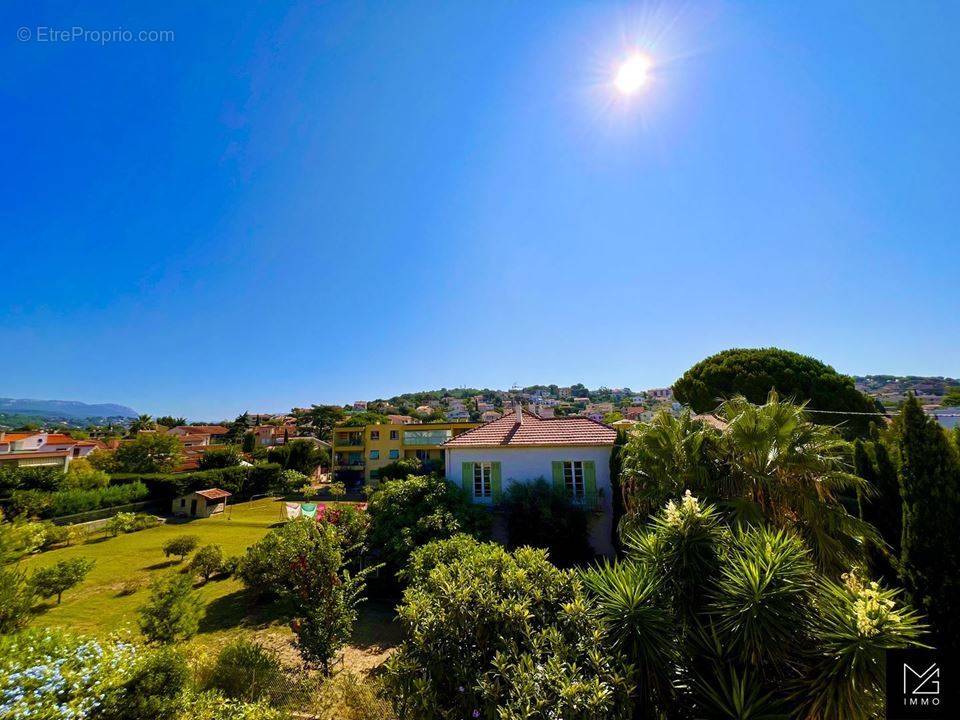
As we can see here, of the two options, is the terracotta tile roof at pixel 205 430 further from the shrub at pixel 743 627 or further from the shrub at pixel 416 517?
the shrub at pixel 743 627

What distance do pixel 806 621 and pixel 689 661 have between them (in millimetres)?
1642

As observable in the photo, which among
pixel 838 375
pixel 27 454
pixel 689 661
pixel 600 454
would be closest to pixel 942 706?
pixel 689 661

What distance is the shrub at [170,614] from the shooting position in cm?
836

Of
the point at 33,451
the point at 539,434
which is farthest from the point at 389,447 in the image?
the point at 539,434

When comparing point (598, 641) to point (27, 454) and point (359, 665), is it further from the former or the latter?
point (27, 454)

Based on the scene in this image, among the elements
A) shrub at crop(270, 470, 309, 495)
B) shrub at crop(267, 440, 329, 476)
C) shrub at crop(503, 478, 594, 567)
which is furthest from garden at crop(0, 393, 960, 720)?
shrub at crop(267, 440, 329, 476)

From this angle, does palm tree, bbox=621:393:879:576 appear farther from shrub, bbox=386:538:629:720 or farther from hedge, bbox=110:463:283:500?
hedge, bbox=110:463:283:500

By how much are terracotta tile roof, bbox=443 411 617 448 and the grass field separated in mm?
7477

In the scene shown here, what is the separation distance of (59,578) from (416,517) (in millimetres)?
13917

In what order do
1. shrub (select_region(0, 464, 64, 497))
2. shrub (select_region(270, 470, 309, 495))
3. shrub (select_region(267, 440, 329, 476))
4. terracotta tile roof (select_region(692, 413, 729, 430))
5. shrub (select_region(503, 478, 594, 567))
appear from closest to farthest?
terracotta tile roof (select_region(692, 413, 729, 430))
shrub (select_region(503, 478, 594, 567))
shrub (select_region(0, 464, 64, 497))
shrub (select_region(270, 470, 309, 495))
shrub (select_region(267, 440, 329, 476))

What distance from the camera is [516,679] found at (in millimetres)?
4727

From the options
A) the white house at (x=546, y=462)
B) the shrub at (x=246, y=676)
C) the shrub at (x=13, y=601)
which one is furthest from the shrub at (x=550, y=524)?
the shrub at (x=13, y=601)

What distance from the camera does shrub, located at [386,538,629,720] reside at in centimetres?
454

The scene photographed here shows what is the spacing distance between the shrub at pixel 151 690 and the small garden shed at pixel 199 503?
109ft
